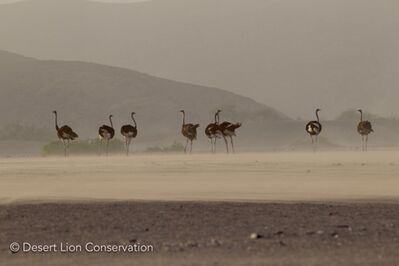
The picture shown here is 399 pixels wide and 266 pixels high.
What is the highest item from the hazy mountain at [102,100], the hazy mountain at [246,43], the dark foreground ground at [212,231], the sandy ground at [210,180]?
the hazy mountain at [246,43]

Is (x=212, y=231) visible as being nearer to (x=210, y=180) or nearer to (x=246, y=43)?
(x=210, y=180)

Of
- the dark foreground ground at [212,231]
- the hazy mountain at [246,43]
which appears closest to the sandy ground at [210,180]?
the dark foreground ground at [212,231]

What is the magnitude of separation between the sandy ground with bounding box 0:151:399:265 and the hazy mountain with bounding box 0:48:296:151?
42.5 meters

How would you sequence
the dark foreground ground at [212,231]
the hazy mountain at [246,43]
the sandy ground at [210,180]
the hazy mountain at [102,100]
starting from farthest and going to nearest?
the hazy mountain at [246,43]
the hazy mountain at [102,100]
the sandy ground at [210,180]
the dark foreground ground at [212,231]

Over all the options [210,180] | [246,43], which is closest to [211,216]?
[210,180]

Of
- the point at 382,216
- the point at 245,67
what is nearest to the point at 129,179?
the point at 382,216

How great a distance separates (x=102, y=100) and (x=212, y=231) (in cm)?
7027

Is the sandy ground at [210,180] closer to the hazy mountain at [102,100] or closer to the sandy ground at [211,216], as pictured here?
the sandy ground at [211,216]

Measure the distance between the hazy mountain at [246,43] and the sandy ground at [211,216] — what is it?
90.9 metres

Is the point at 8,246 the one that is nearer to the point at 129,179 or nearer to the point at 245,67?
the point at 129,179

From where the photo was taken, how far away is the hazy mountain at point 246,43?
12588 cm

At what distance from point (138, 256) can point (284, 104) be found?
111 m

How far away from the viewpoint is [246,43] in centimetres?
14688

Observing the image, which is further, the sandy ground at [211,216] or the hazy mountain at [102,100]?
the hazy mountain at [102,100]
